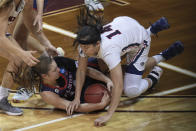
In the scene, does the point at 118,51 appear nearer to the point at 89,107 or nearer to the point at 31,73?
the point at 89,107

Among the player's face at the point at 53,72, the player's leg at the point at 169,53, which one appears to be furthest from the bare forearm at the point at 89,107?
the player's leg at the point at 169,53

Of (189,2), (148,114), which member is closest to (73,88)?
(148,114)

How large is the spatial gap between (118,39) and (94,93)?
558 mm

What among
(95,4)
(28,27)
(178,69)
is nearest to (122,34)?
(28,27)

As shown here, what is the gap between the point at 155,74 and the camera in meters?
4.02

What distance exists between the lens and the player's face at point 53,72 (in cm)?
341

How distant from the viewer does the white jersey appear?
10.7 feet

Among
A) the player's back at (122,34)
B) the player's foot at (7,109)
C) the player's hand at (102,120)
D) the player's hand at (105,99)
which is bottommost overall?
the player's hand at (102,120)

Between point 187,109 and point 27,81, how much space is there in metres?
1.50

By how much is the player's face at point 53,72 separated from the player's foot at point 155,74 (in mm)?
1045

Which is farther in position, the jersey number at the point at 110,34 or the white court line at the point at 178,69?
the white court line at the point at 178,69

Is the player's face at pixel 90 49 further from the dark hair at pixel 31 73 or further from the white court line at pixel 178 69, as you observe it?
the white court line at pixel 178 69

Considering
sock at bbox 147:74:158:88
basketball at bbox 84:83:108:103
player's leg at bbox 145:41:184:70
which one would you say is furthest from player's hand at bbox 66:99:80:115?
player's leg at bbox 145:41:184:70

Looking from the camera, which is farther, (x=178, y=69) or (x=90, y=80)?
(x=178, y=69)
